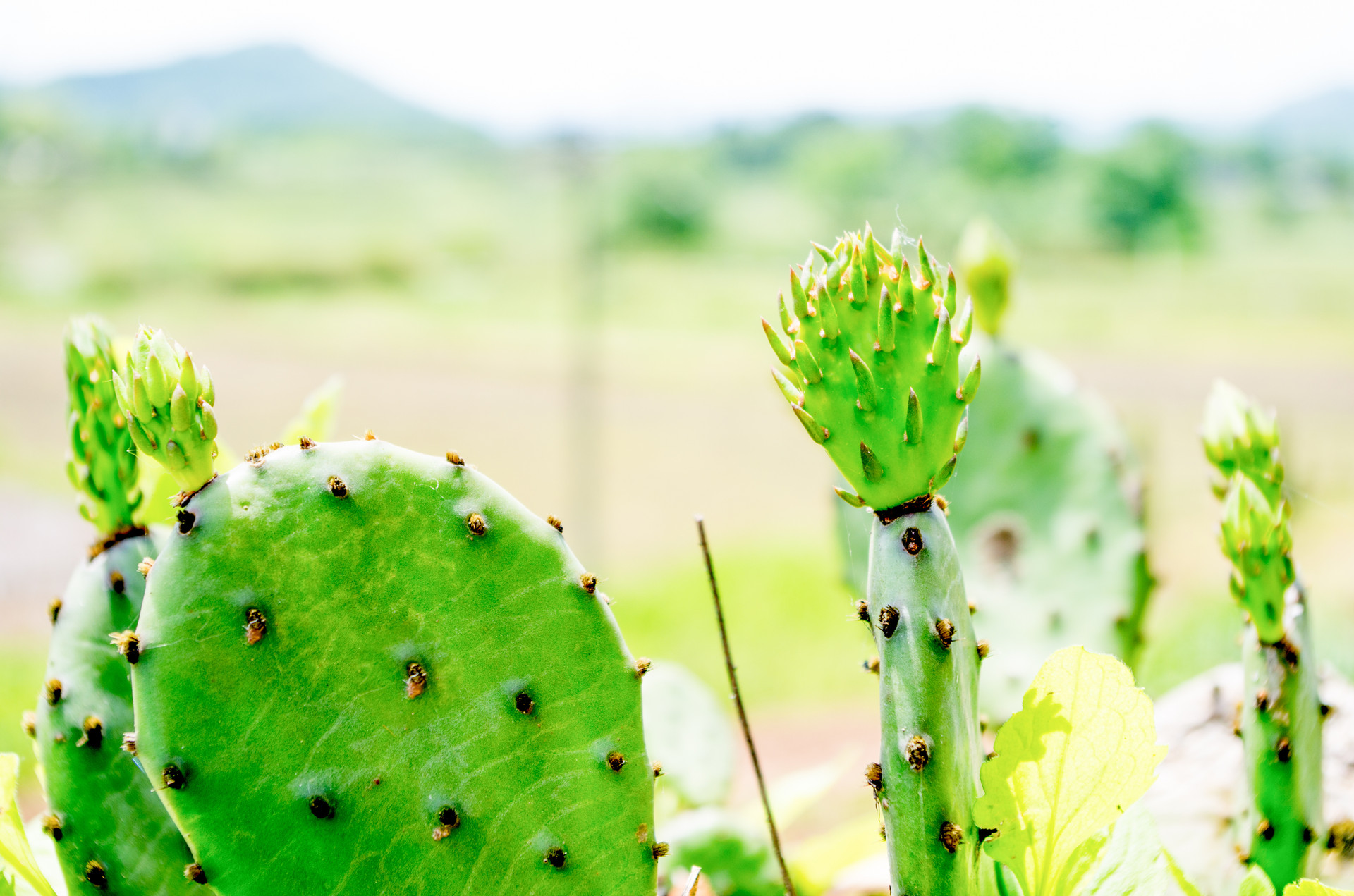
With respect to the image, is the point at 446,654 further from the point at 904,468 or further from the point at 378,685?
the point at 904,468

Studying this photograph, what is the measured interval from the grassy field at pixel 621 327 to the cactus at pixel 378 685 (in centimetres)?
552

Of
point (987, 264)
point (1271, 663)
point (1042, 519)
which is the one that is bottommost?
point (1271, 663)

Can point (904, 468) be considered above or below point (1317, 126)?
below

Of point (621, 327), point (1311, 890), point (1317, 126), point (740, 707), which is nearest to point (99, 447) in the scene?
point (740, 707)

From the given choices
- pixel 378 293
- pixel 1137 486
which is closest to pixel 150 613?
pixel 1137 486

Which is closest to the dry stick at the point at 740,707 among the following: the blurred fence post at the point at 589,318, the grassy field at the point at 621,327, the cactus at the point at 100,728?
the cactus at the point at 100,728

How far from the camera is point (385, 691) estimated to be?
1.69 feet

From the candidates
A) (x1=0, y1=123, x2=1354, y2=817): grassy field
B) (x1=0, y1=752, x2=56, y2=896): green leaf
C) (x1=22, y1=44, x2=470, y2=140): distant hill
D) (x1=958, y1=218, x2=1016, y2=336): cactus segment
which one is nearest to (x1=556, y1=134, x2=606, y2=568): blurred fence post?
(x1=0, y1=123, x2=1354, y2=817): grassy field

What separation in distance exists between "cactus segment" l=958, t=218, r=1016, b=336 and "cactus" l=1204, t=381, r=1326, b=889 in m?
0.39

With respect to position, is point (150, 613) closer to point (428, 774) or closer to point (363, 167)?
point (428, 774)

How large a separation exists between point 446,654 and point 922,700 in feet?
0.76

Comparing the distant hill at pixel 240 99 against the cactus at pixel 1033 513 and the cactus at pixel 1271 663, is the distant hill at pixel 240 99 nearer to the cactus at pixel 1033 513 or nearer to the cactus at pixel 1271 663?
the cactus at pixel 1033 513

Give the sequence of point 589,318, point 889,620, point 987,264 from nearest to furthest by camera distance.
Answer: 1. point 889,620
2. point 987,264
3. point 589,318

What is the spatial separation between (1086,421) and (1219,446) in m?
0.53
